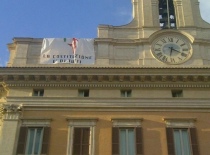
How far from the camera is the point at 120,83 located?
2722cm

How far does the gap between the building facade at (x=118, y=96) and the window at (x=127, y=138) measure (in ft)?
0.18

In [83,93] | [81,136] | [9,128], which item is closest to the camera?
[81,136]

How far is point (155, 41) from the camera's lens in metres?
29.3

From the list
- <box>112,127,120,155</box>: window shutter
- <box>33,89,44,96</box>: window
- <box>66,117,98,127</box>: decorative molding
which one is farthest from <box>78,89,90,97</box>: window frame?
<box>112,127,120,155</box>: window shutter

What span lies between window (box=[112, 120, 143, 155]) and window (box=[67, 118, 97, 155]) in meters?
1.24

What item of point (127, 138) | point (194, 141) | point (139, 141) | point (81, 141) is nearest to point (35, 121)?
point (81, 141)

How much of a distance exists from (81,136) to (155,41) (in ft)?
27.6

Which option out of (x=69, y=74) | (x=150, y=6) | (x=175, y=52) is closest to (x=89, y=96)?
(x=69, y=74)

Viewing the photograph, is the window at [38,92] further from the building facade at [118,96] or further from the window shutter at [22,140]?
the window shutter at [22,140]

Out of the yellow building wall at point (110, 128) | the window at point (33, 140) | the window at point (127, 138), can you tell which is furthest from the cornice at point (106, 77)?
the window at point (33, 140)

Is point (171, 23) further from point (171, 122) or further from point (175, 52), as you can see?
point (171, 122)

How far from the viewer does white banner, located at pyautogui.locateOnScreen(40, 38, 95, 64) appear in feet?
93.9

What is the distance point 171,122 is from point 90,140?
15.6 feet

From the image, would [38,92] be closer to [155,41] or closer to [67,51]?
[67,51]
